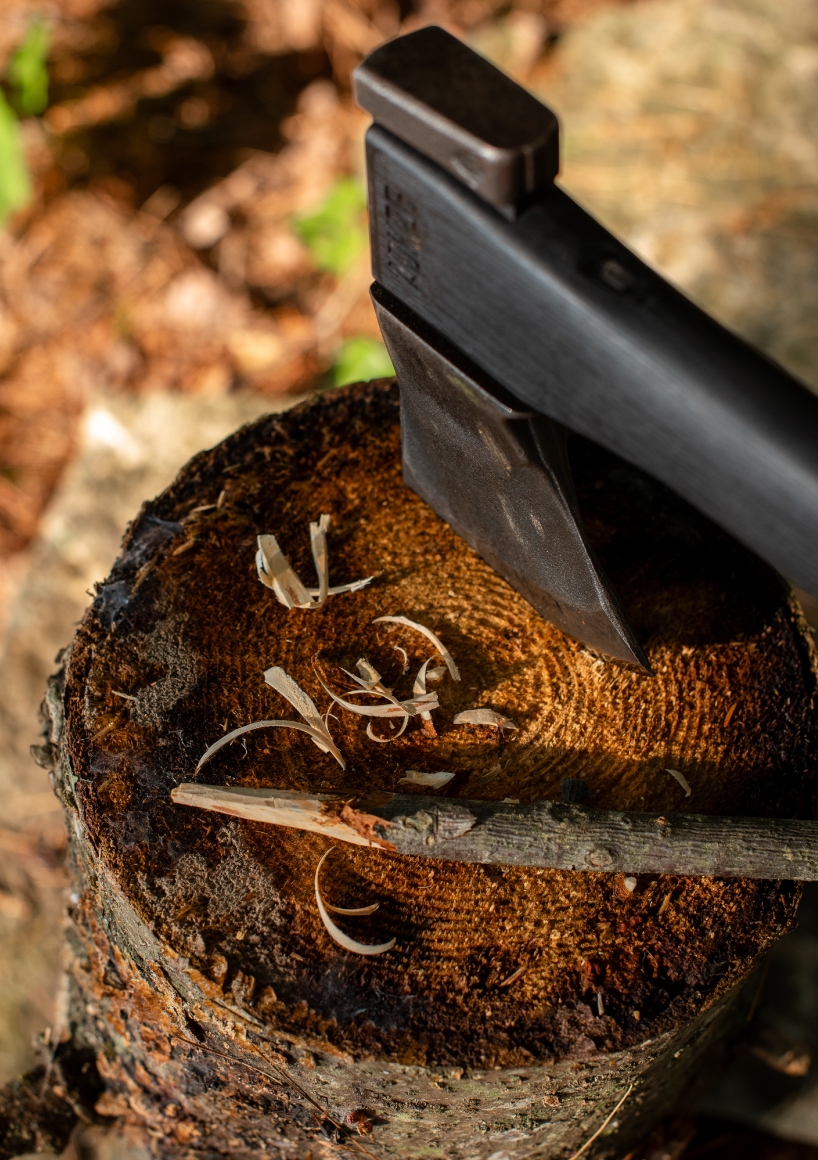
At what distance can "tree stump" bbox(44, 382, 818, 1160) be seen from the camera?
46.8 inches

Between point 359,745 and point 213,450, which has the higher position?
point 213,450

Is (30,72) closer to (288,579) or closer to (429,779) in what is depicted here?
(288,579)

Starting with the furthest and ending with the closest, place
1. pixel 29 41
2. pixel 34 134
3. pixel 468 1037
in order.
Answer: pixel 34 134, pixel 29 41, pixel 468 1037

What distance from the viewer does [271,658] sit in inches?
55.6

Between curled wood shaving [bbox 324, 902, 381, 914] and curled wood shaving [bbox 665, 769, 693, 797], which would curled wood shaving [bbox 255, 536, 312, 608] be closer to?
curled wood shaving [bbox 324, 902, 381, 914]

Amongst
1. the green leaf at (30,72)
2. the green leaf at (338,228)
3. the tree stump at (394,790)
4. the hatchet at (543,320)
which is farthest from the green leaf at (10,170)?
the hatchet at (543,320)

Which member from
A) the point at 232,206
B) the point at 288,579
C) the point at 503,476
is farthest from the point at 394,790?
the point at 232,206

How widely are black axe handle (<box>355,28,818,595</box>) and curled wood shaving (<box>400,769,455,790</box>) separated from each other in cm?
52

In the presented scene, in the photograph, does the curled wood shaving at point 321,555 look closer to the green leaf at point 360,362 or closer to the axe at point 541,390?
the axe at point 541,390

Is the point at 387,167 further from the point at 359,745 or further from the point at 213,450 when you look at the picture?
the point at 359,745

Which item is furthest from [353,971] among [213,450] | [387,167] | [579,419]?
[387,167]

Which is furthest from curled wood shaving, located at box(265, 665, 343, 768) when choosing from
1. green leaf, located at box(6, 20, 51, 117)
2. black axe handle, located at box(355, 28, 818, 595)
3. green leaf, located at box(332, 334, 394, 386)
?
green leaf, located at box(6, 20, 51, 117)

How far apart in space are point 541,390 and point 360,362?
196 cm

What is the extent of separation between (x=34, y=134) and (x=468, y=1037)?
3644mm
